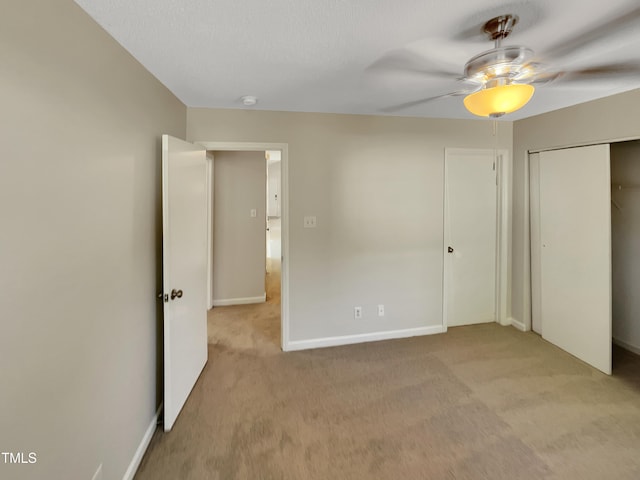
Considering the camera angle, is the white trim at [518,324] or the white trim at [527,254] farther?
the white trim at [518,324]

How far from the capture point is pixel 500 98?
146cm

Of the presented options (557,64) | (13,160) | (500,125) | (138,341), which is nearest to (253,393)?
(138,341)

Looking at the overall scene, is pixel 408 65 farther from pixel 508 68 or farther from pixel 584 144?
pixel 584 144

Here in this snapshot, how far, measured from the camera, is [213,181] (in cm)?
415

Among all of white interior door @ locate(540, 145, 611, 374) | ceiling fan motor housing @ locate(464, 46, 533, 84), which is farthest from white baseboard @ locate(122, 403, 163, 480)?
white interior door @ locate(540, 145, 611, 374)

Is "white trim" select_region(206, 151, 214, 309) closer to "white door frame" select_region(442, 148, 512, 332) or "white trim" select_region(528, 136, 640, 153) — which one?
"white door frame" select_region(442, 148, 512, 332)

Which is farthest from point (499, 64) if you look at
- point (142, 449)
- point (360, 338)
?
point (142, 449)

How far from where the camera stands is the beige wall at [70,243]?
3.10ft

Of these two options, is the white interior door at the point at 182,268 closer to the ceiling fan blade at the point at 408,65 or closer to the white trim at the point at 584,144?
the ceiling fan blade at the point at 408,65

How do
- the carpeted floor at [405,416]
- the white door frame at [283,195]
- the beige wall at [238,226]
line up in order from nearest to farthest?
the carpeted floor at [405,416]
the white door frame at [283,195]
the beige wall at [238,226]

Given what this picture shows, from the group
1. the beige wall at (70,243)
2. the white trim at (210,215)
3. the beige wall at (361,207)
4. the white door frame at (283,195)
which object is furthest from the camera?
the white trim at (210,215)

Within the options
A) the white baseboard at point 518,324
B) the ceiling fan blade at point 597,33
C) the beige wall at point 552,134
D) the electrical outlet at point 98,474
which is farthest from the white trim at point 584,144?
the electrical outlet at point 98,474

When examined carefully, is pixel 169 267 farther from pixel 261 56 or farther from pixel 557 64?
pixel 557 64

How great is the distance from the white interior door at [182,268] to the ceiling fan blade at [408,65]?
140 cm
